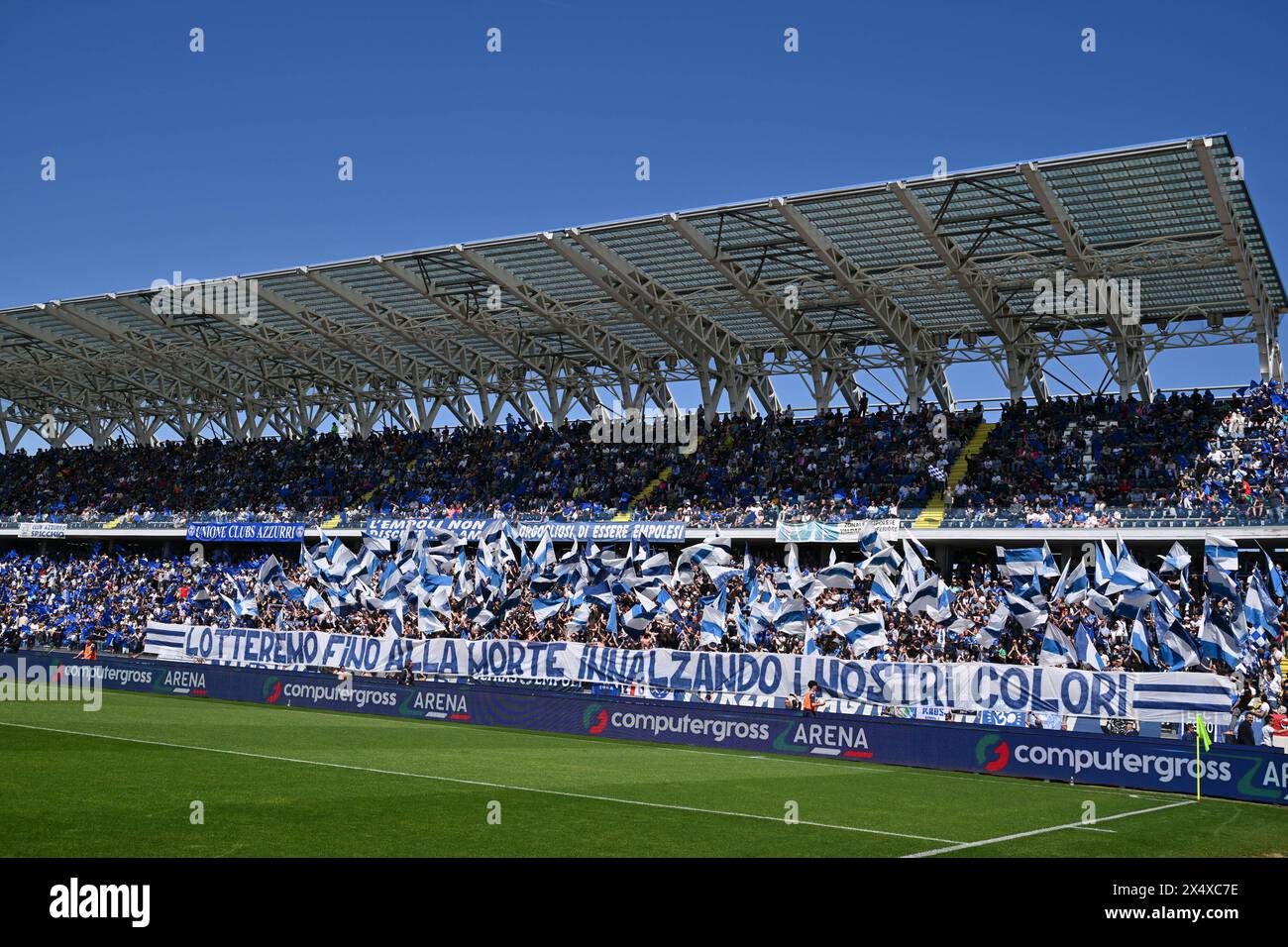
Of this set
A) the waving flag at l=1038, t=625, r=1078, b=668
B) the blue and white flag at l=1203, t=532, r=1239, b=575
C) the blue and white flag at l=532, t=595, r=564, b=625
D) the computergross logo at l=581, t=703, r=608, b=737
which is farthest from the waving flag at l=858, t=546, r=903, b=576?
the blue and white flag at l=532, t=595, r=564, b=625

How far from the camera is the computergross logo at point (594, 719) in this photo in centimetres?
3073

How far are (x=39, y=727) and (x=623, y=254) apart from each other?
23522 mm

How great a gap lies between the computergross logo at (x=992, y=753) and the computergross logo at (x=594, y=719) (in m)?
9.47

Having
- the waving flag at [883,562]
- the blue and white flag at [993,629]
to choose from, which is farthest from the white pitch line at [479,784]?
the waving flag at [883,562]

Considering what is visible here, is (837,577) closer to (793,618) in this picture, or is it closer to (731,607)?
(793,618)

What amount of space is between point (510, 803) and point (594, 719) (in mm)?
13663

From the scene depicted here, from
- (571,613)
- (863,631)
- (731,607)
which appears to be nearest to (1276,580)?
(863,631)

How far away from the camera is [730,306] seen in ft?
145

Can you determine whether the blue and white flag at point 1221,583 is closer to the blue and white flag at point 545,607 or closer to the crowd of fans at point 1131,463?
the crowd of fans at point 1131,463

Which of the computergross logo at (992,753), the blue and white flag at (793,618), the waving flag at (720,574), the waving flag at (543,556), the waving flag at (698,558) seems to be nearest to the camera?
the computergross logo at (992,753)

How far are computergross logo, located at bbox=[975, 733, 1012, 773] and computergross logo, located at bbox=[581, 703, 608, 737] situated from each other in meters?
9.47
